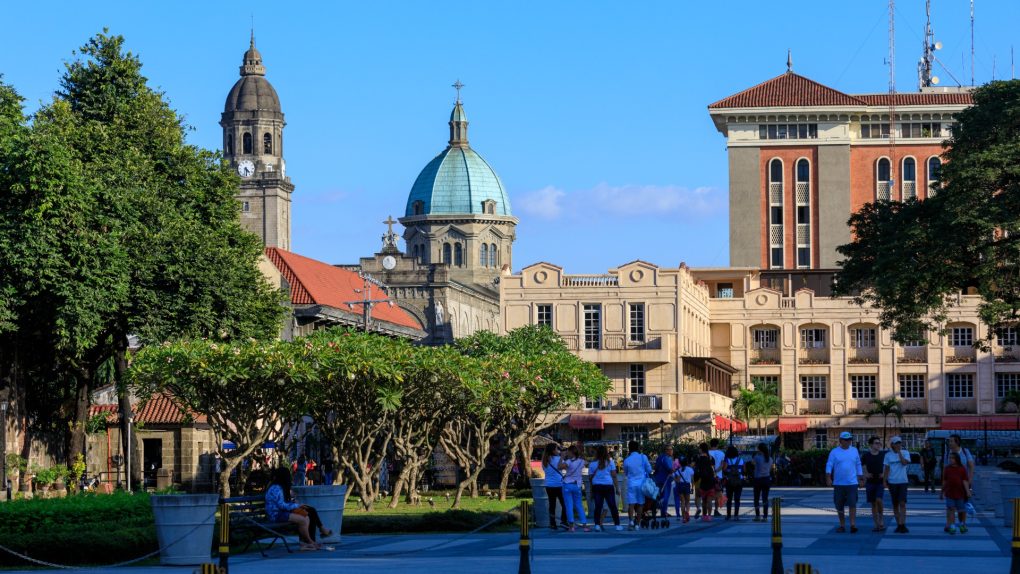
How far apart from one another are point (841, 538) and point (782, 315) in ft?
240

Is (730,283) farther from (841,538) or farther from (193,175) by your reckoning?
(841,538)

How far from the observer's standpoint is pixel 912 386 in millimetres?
98250

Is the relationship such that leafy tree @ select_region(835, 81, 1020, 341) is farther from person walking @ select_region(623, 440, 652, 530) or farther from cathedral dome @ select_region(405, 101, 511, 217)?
cathedral dome @ select_region(405, 101, 511, 217)

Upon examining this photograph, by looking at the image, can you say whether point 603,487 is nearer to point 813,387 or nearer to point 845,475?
point 845,475

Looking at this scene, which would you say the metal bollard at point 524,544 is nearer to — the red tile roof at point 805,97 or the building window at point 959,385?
the building window at point 959,385

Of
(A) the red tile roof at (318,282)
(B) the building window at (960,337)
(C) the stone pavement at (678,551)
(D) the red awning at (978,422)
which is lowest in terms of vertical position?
(C) the stone pavement at (678,551)

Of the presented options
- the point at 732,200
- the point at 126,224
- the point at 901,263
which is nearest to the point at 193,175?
the point at 126,224

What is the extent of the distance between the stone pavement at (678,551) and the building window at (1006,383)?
66270mm

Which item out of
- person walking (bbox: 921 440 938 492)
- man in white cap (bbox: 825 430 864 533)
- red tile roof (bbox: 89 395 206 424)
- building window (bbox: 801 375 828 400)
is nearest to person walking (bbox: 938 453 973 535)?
man in white cap (bbox: 825 430 864 533)

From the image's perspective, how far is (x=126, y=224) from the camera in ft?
164

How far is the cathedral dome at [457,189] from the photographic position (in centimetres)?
16575

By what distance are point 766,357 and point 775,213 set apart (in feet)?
93.2

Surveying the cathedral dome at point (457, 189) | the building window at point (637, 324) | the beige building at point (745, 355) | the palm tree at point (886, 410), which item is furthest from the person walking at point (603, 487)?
the cathedral dome at point (457, 189)

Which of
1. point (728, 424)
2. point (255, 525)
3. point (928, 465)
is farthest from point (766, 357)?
point (255, 525)
